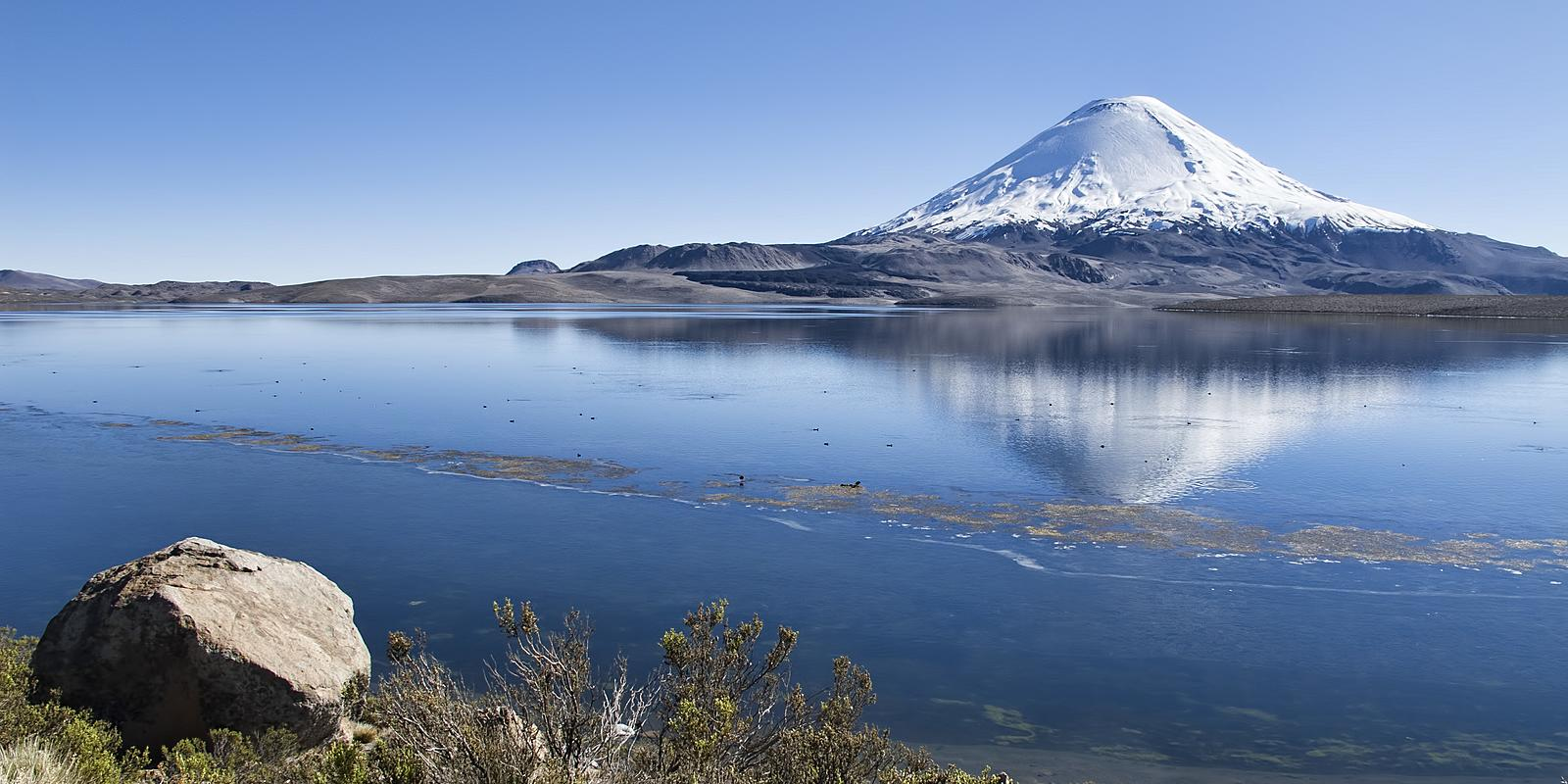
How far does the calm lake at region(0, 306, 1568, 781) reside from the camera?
9180 mm

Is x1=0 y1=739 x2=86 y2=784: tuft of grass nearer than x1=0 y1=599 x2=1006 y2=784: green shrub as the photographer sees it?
No

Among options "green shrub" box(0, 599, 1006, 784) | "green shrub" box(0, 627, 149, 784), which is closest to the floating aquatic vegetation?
"green shrub" box(0, 599, 1006, 784)

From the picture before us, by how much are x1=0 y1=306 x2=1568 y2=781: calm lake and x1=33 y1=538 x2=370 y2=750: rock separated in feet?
6.96

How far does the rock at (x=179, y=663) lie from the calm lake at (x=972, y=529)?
83.5 inches

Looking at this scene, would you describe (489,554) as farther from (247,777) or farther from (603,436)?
(603,436)

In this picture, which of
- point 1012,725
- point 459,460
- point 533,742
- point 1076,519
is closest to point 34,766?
point 533,742

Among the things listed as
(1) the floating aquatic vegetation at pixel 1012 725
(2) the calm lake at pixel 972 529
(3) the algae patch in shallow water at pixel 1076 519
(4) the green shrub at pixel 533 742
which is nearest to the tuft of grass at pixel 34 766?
(4) the green shrub at pixel 533 742

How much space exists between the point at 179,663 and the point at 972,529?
1004 cm

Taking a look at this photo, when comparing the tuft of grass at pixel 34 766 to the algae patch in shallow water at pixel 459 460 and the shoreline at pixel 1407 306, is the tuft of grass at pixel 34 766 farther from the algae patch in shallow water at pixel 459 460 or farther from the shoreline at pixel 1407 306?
the shoreline at pixel 1407 306

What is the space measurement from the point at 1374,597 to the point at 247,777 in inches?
439

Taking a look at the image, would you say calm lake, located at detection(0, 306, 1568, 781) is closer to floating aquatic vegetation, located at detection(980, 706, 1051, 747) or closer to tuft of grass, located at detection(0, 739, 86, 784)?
floating aquatic vegetation, located at detection(980, 706, 1051, 747)

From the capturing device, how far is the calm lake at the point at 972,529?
9.18 metres

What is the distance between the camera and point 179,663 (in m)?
7.54


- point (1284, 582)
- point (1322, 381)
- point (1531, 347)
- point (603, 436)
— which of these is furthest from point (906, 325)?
point (1284, 582)
